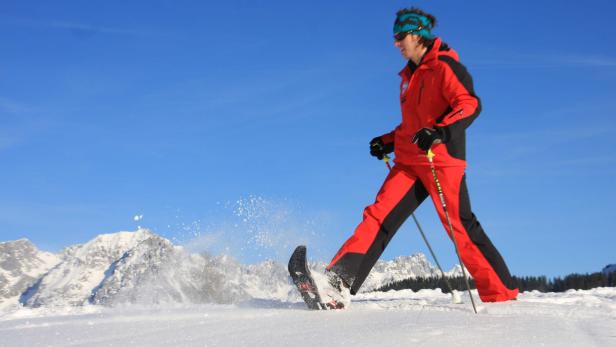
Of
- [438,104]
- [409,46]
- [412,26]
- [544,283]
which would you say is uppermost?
[412,26]

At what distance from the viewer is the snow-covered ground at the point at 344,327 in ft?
Answer: 10.6

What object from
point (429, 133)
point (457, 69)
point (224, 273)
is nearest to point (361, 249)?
point (429, 133)

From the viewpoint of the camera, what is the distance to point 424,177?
17.2 ft

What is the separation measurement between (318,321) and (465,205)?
182 cm

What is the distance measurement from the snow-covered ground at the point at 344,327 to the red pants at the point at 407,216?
15.5 inches

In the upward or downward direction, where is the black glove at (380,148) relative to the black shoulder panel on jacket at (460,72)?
downward

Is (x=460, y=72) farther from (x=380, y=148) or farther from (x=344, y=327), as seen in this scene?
(x=344, y=327)

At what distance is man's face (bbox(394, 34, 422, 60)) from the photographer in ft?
17.5

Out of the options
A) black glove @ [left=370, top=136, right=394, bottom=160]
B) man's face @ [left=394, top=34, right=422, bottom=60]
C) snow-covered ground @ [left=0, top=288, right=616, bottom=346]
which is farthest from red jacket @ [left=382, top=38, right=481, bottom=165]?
snow-covered ground @ [left=0, top=288, right=616, bottom=346]

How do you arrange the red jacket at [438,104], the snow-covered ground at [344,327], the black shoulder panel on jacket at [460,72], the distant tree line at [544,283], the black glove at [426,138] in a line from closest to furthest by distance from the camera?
the snow-covered ground at [344,327] < the black glove at [426,138] < the red jacket at [438,104] < the black shoulder panel on jacket at [460,72] < the distant tree line at [544,283]

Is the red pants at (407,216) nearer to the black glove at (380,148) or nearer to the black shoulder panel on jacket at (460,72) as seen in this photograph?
the black glove at (380,148)

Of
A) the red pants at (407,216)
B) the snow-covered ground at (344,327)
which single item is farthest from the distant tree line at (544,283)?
the snow-covered ground at (344,327)

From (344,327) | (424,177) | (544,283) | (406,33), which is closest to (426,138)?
(424,177)

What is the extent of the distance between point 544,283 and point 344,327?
21.4 ft
